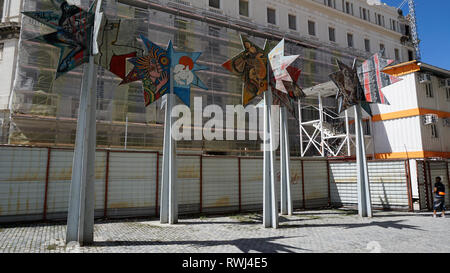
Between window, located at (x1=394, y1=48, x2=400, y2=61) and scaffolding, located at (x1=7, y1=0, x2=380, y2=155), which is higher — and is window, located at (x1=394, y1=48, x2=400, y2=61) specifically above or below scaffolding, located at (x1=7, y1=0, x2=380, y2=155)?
above

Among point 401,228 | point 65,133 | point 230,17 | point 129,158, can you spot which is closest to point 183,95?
point 129,158

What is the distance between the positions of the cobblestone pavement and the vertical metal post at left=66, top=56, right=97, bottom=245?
0.35 metres

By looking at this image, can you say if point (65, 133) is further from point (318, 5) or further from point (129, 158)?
point (318, 5)

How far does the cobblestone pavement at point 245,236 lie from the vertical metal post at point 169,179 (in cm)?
47

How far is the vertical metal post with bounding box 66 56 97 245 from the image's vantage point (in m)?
6.58

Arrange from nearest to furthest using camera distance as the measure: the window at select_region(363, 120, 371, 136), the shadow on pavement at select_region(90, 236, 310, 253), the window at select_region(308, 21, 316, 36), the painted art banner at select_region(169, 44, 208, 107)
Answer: the shadow on pavement at select_region(90, 236, 310, 253), the painted art banner at select_region(169, 44, 208, 107), the window at select_region(363, 120, 371, 136), the window at select_region(308, 21, 316, 36)

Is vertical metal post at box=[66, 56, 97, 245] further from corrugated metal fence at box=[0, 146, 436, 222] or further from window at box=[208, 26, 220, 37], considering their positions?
window at box=[208, 26, 220, 37]

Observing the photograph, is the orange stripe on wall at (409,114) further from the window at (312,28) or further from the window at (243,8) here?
the window at (243,8)

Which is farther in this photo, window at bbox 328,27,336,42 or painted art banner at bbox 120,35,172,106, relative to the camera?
window at bbox 328,27,336,42

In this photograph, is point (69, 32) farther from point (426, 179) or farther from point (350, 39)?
point (350, 39)

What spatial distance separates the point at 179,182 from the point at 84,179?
16.6ft

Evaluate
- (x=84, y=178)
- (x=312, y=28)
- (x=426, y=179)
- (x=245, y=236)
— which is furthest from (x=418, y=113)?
(x=84, y=178)

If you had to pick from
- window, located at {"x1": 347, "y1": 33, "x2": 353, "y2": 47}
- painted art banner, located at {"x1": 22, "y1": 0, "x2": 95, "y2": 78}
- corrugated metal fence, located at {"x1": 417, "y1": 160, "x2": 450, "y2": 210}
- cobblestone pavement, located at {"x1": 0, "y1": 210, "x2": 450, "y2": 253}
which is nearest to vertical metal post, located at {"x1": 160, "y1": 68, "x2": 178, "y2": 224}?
cobblestone pavement, located at {"x1": 0, "y1": 210, "x2": 450, "y2": 253}

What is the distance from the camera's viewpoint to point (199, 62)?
20812 mm
